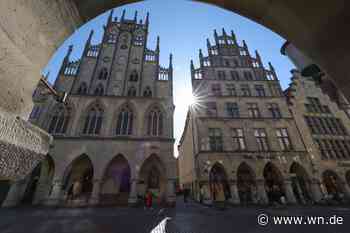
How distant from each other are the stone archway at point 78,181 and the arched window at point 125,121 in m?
3.96

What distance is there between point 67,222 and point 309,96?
98.2ft

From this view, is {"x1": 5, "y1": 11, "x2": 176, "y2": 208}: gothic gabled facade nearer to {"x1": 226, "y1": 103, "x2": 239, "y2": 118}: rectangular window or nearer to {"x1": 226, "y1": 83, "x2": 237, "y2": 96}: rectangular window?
{"x1": 226, "y1": 103, "x2": 239, "y2": 118}: rectangular window

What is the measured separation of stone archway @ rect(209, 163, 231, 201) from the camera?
14.8 m

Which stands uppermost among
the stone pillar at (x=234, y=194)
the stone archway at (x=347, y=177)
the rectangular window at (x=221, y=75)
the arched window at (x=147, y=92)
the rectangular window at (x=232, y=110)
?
the rectangular window at (x=221, y=75)

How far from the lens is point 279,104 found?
763 inches

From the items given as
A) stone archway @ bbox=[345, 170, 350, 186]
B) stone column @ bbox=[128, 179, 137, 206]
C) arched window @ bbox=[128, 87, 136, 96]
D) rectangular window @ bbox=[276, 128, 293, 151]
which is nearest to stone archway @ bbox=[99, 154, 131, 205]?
stone column @ bbox=[128, 179, 137, 206]

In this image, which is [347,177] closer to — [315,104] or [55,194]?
[315,104]

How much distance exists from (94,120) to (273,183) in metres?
21.2

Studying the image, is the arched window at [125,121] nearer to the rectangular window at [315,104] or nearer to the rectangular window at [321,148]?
the rectangular window at [321,148]

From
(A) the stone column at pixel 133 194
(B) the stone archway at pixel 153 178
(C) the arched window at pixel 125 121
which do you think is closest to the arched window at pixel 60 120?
(C) the arched window at pixel 125 121

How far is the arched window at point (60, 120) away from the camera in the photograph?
1389cm

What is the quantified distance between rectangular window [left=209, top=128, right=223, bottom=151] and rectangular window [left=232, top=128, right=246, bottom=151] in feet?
5.27

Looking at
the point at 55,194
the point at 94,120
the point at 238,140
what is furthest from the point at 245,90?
the point at 55,194

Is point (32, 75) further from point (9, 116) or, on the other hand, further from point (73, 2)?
point (73, 2)
